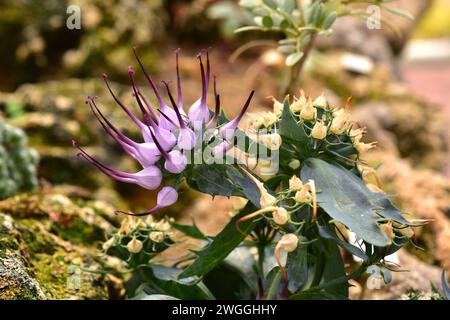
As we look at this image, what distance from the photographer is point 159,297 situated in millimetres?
947

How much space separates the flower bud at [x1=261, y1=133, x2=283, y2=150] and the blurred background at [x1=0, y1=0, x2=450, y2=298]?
329 mm

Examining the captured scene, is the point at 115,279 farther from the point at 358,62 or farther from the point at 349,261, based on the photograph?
the point at 358,62

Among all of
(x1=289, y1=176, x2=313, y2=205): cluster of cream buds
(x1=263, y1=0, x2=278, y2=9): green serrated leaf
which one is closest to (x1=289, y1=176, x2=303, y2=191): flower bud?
(x1=289, y1=176, x2=313, y2=205): cluster of cream buds

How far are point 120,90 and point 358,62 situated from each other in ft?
3.80

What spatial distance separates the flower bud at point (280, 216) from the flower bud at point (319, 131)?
0.12 m

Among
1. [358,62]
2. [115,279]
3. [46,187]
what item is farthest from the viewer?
[358,62]

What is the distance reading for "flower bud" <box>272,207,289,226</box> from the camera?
0.83m

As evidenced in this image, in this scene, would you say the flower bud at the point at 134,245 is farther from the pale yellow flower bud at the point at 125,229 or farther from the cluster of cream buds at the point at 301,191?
the cluster of cream buds at the point at 301,191

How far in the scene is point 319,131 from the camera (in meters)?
0.90

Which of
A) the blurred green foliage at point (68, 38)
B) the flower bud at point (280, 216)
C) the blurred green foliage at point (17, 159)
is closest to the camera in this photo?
the flower bud at point (280, 216)

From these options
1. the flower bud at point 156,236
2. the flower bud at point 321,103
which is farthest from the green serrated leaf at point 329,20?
the flower bud at point 156,236

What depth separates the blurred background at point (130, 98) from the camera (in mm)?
1317

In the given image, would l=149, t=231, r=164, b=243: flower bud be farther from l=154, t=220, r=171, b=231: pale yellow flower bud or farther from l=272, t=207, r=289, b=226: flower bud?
l=272, t=207, r=289, b=226: flower bud
